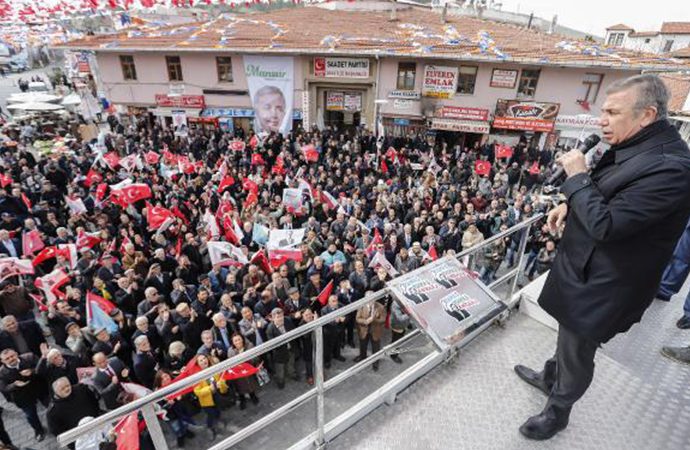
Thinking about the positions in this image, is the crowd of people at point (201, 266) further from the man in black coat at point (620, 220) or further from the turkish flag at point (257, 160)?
the man in black coat at point (620, 220)

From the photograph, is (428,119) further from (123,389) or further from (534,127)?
(123,389)

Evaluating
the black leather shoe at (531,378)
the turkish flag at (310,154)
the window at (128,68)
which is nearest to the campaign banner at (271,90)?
the turkish flag at (310,154)

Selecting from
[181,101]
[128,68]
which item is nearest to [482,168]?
[181,101]

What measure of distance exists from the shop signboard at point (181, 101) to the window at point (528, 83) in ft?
59.5

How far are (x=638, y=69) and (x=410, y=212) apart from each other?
15774 mm

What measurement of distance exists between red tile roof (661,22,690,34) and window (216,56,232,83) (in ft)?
196

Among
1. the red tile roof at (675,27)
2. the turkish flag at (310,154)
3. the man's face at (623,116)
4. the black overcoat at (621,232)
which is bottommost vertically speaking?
the turkish flag at (310,154)

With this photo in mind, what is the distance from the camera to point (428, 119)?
2105cm

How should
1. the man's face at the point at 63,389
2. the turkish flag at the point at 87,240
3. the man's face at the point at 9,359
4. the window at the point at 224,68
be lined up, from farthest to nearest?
the window at the point at 224,68 → the turkish flag at the point at 87,240 → the man's face at the point at 9,359 → the man's face at the point at 63,389

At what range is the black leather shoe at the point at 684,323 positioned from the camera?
363 centimetres

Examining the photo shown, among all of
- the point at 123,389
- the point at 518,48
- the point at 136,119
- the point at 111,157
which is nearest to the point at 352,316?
the point at 123,389

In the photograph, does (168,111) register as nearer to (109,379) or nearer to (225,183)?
(225,183)

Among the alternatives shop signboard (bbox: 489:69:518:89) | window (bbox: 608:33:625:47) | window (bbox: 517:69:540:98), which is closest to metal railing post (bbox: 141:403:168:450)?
shop signboard (bbox: 489:69:518:89)

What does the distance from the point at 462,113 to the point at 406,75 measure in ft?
12.2
